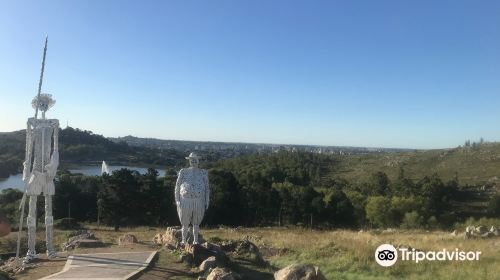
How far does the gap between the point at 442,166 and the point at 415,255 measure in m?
111

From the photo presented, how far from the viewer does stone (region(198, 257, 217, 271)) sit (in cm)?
1436

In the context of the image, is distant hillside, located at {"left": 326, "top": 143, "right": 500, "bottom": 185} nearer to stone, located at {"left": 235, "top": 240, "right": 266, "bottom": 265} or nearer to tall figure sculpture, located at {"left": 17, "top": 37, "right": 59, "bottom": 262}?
stone, located at {"left": 235, "top": 240, "right": 266, "bottom": 265}

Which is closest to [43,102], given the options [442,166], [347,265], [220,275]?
[220,275]

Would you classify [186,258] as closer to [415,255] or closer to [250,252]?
[250,252]

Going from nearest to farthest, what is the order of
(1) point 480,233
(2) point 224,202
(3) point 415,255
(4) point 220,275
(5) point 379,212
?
(4) point 220,275, (3) point 415,255, (1) point 480,233, (2) point 224,202, (5) point 379,212

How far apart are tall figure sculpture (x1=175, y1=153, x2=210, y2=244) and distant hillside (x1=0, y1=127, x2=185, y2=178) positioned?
89273mm

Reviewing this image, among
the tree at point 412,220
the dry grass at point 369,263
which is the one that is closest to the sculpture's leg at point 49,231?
the dry grass at point 369,263

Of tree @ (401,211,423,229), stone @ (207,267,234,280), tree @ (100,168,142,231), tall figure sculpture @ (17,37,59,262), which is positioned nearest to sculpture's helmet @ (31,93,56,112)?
tall figure sculpture @ (17,37,59,262)

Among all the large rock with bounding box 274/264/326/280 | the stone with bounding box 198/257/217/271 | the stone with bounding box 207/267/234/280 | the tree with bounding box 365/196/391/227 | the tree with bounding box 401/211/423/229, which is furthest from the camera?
the tree with bounding box 365/196/391/227

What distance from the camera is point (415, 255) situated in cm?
1788

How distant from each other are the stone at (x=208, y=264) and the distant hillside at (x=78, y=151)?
92.3 metres

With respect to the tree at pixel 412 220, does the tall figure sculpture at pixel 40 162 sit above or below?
above

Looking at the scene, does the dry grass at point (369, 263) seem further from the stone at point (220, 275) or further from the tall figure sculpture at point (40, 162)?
the tall figure sculpture at point (40, 162)

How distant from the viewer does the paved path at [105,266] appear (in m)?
13.1
